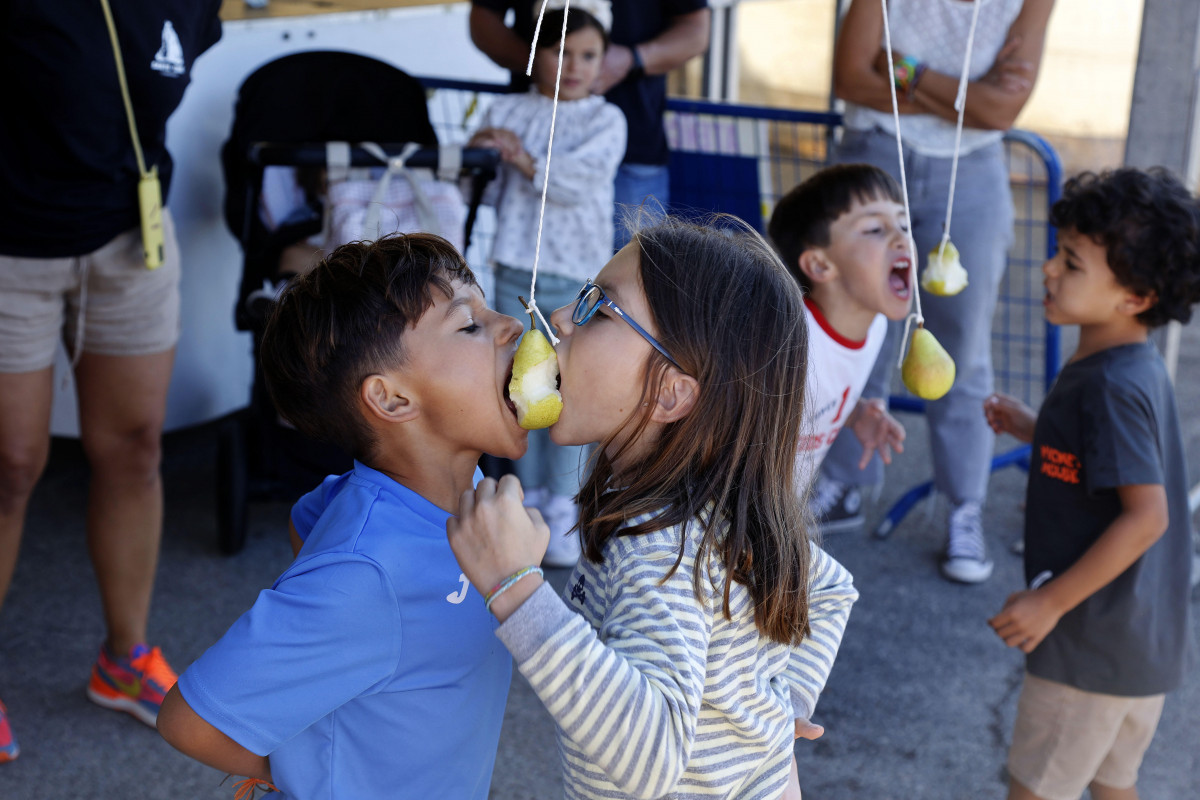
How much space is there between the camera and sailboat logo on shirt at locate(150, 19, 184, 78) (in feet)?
8.00

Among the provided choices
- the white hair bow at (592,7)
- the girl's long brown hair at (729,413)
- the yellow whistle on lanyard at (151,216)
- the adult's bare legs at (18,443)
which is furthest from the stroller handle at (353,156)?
the girl's long brown hair at (729,413)

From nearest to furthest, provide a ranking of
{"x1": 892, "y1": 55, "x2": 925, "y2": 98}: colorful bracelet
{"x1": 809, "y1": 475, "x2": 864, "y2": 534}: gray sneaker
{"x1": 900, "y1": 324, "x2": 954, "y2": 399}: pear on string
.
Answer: {"x1": 900, "y1": 324, "x2": 954, "y2": 399}: pear on string < {"x1": 892, "y1": 55, "x2": 925, "y2": 98}: colorful bracelet < {"x1": 809, "y1": 475, "x2": 864, "y2": 534}: gray sneaker

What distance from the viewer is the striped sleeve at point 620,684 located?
3.63 ft

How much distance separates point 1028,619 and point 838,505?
1917 millimetres

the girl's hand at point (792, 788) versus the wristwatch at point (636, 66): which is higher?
the wristwatch at point (636, 66)

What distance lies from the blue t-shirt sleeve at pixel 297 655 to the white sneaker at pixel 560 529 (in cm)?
225

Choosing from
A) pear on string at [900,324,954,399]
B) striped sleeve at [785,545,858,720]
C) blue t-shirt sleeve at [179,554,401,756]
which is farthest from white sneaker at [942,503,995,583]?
blue t-shirt sleeve at [179,554,401,756]

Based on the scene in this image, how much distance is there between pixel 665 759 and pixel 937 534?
3.14m

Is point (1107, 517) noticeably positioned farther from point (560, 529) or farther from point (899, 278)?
point (560, 529)

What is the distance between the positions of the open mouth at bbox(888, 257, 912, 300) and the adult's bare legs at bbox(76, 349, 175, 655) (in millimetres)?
1808

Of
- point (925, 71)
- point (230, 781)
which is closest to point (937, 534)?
point (925, 71)

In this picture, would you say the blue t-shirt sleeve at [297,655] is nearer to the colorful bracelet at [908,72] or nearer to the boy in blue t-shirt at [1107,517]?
the boy in blue t-shirt at [1107,517]

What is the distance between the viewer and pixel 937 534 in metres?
4.03

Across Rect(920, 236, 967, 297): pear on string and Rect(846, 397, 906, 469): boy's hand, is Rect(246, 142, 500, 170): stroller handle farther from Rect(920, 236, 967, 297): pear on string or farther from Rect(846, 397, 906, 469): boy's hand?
Rect(920, 236, 967, 297): pear on string
